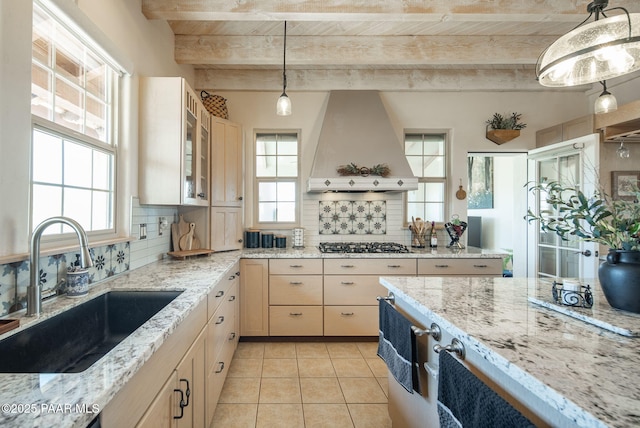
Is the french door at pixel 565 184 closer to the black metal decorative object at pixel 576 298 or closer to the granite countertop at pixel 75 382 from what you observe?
the black metal decorative object at pixel 576 298

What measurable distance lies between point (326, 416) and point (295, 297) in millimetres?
1246

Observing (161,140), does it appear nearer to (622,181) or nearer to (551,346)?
(551,346)

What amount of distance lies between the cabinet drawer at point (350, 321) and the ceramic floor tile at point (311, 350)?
0.15 metres

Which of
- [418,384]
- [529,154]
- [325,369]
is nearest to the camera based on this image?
[418,384]

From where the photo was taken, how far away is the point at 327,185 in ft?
10.9

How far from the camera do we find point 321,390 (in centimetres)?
232

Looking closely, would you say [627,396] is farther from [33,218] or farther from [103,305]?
[33,218]

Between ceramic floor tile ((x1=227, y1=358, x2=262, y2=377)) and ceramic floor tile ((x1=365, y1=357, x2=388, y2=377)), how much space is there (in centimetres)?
97

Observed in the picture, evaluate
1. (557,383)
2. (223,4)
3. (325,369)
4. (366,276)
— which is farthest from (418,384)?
(223,4)

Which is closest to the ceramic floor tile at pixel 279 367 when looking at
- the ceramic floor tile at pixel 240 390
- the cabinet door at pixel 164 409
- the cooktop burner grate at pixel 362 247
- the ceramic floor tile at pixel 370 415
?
the ceramic floor tile at pixel 240 390

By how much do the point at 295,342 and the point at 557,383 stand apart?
9.24ft

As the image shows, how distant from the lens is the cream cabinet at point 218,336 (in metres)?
1.79

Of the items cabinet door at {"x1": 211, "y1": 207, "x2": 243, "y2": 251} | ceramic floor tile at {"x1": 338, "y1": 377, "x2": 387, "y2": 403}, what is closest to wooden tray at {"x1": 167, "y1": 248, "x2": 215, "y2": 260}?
cabinet door at {"x1": 211, "y1": 207, "x2": 243, "y2": 251}

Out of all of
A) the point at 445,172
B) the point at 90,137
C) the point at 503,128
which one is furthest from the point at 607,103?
the point at 90,137
